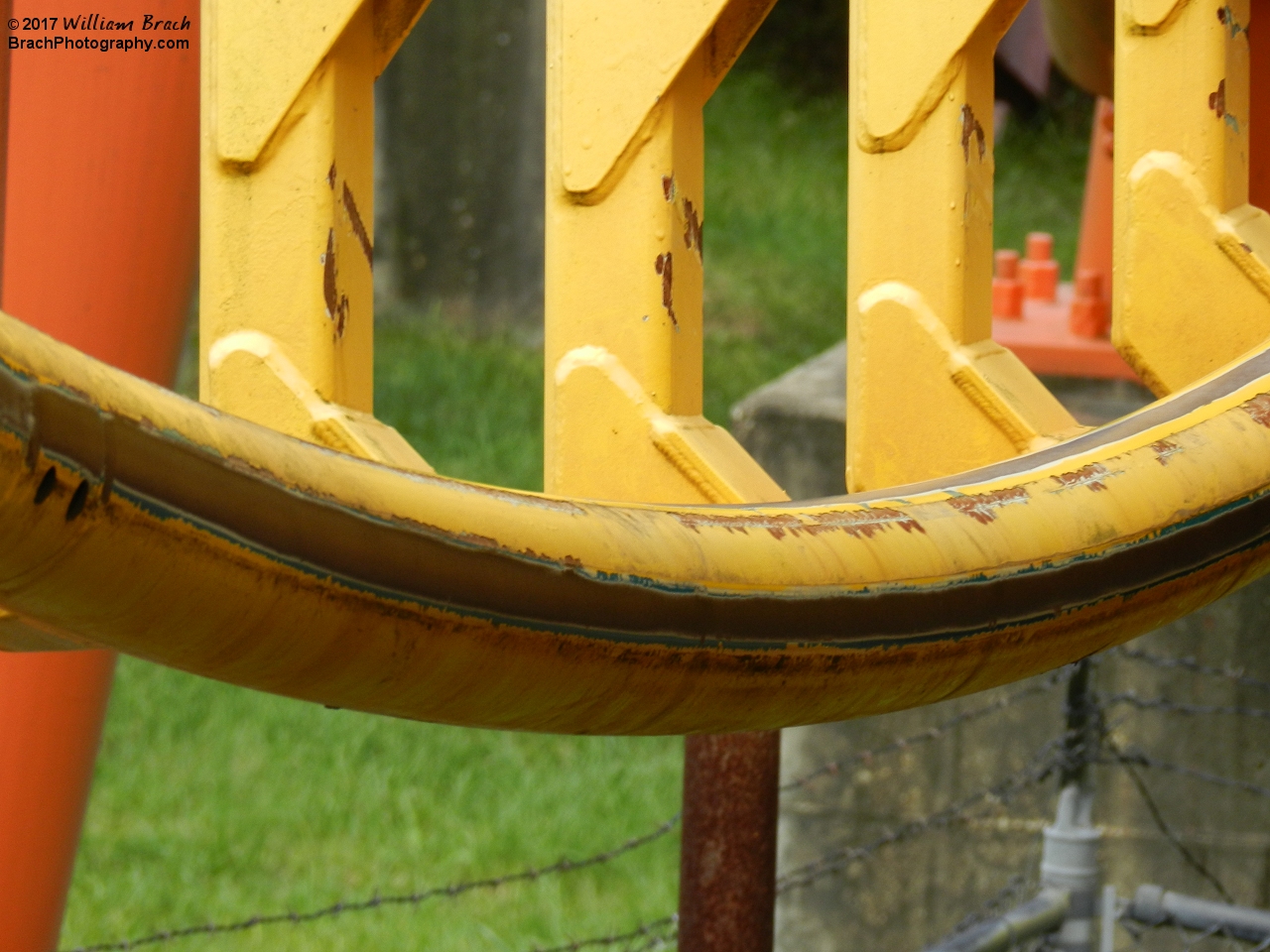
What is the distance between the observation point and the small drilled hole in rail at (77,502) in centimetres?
42

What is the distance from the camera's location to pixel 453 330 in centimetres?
538

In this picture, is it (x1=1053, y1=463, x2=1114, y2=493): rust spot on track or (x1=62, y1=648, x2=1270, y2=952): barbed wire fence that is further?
(x1=62, y1=648, x2=1270, y2=952): barbed wire fence

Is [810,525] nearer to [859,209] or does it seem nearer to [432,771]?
[859,209]

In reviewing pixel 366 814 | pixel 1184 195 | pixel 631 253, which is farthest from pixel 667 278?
pixel 366 814

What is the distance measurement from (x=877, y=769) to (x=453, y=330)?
3.46 m

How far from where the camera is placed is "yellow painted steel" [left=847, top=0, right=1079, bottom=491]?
865 mm

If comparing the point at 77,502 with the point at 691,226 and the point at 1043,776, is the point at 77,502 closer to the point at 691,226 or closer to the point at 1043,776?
the point at 691,226

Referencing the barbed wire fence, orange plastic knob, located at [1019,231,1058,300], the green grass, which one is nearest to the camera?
the barbed wire fence

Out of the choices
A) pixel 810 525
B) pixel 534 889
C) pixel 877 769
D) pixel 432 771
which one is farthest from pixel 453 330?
pixel 810 525

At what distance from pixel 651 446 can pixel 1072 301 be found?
1535 mm

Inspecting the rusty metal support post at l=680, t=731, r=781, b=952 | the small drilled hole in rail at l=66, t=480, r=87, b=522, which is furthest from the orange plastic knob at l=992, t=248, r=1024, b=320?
the small drilled hole in rail at l=66, t=480, r=87, b=522

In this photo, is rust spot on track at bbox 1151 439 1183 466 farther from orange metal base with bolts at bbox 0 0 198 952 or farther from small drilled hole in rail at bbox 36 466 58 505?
orange metal base with bolts at bbox 0 0 198 952

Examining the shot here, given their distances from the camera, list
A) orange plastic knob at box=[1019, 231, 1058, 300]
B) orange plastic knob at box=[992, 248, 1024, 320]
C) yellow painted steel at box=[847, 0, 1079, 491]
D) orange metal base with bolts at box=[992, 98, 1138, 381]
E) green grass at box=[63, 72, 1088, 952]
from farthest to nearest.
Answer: green grass at box=[63, 72, 1088, 952]
orange plastic knob at box=[1019, 231, 1058, 300]
orange plastic knob at box=[992, 248, 1024, 320]
orange metal base with bolts at box=[992, 98, 1138, 381]
yellow painted steel at box=[847, 0, 1079, 491]

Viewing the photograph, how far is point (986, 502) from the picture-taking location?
2.06 feet
